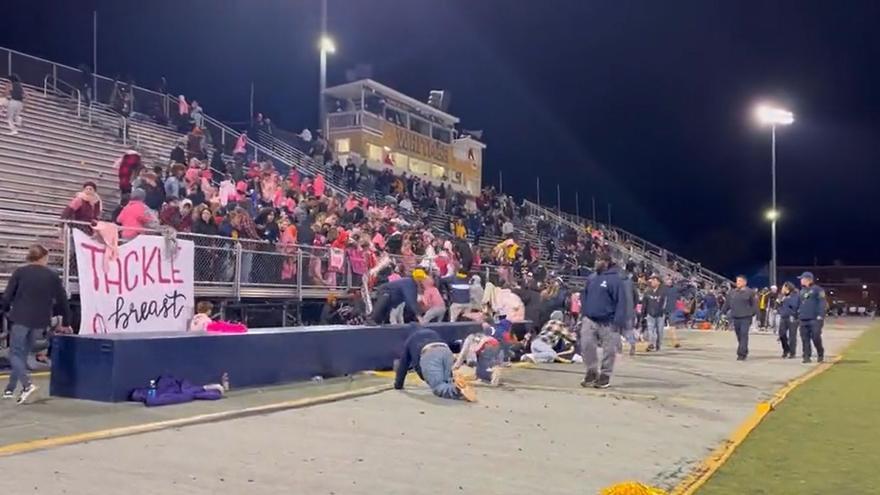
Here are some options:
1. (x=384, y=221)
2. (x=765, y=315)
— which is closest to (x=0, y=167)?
(x=384, y=221)

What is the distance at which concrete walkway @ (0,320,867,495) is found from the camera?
21.0ft

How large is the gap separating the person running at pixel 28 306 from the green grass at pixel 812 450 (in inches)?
279

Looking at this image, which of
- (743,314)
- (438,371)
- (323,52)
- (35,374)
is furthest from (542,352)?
(323,52)

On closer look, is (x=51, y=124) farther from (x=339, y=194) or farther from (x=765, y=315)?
(x=765, y=315)

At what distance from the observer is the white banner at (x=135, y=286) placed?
40.9 ft

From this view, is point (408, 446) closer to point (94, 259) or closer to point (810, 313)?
point (94, 259)

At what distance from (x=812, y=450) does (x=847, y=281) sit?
98.3 metres

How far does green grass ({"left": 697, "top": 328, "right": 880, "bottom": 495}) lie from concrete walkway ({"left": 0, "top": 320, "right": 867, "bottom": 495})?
399 millimetres

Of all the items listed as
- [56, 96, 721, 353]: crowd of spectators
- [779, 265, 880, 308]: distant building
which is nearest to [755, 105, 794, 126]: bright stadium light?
[56, 96, 721, 353]: crowd of spectators

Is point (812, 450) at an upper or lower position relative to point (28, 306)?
lower

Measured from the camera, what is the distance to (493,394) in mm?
11836

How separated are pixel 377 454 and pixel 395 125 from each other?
147ft

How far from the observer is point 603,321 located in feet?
43.5

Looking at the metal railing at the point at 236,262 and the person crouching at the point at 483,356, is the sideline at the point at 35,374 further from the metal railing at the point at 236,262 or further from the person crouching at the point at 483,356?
the person crouching at the point at 483,356
